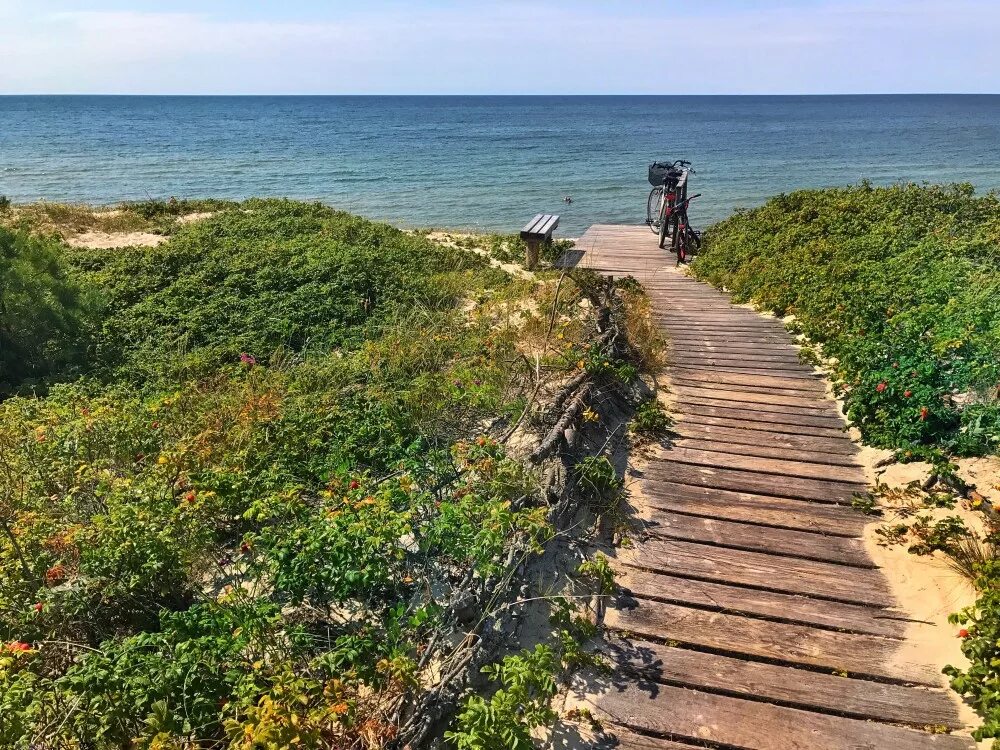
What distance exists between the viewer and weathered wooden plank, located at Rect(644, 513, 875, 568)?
14.3 ft

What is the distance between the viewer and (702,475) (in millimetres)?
5398

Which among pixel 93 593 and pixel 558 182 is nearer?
pixel 93 593

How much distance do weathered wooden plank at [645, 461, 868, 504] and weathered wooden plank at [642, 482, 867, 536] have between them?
0.07 m

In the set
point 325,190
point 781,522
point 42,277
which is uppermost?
point 325,190

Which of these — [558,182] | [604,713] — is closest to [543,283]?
[604,713]

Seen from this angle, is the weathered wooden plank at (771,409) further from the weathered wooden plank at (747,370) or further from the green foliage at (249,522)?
the green foliage at (249,522)

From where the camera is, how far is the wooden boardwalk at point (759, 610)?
126 inches

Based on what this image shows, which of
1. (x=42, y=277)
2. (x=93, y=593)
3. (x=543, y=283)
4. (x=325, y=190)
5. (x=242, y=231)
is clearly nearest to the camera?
(x=93, y=593)

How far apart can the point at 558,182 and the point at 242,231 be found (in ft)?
70.8

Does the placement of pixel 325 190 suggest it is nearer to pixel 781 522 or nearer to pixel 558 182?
pixel 558 182

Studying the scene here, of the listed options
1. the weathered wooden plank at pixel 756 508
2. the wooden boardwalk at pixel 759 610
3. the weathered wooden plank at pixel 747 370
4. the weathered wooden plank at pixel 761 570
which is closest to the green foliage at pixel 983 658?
the wooden boardwalk at pixel 759 610

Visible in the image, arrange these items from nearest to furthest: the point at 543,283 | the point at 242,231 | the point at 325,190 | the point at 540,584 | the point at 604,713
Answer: the point at 604,713 < the point at 540,584 < the point at 543,283 < the point at 242,231 < the point at 325,190

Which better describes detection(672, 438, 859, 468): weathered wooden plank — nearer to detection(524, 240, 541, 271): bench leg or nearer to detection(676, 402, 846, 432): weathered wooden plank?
detection(676, 402, 846, 432): weathered wooden plank

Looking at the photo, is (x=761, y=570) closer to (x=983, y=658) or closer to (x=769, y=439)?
(x=983, y=658)
